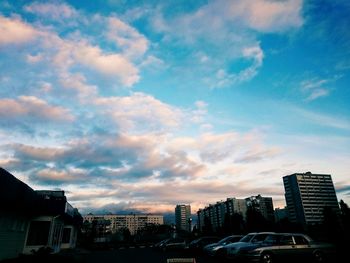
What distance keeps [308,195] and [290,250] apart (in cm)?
17580

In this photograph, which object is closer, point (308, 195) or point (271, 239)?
point (271, 239)

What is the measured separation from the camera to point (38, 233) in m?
22.0

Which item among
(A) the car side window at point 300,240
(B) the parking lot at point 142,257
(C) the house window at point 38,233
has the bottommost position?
(B) the parking lot at point 142,257

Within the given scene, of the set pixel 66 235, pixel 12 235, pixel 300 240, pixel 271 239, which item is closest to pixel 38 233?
→ pixel 12 235

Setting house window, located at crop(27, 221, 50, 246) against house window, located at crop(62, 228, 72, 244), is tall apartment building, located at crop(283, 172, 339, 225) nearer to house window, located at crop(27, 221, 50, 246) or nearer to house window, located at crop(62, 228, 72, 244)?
house window, located at crop(62, 228, 72, 244)

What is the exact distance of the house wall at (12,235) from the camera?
16297 millimetres

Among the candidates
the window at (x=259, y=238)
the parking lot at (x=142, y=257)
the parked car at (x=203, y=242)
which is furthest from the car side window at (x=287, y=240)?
the parked car at (x=203, y=242)

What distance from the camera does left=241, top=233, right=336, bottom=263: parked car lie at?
12.9m

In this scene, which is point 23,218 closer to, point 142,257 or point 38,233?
point 38,233

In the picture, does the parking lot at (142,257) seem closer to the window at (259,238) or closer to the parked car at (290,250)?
the window at (259,238)

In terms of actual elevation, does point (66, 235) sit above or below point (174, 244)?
above

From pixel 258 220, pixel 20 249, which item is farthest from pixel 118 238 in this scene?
pixel 20 249

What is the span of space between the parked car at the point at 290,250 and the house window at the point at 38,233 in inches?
642

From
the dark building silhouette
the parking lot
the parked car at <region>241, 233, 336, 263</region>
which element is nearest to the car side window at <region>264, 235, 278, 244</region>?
the parked car at <region>241, 233, 336, 263</region>
